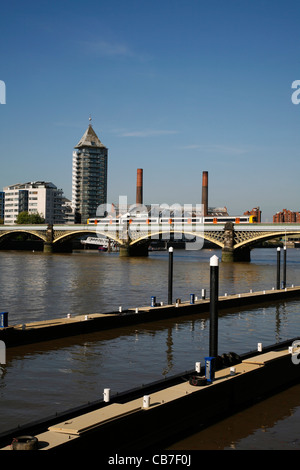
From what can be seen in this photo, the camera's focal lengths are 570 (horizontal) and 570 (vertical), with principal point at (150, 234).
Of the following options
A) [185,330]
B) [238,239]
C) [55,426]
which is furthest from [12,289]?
[238,239]

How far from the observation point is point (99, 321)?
3098 cm

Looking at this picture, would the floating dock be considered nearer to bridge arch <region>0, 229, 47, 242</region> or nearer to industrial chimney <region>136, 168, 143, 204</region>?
bridge arch <region>0, 229, 47, 242</region>

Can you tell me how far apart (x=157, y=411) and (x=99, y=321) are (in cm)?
1622

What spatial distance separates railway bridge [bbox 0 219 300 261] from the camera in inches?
4117

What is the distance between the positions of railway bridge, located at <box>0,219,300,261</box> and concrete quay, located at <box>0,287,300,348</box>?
183ft

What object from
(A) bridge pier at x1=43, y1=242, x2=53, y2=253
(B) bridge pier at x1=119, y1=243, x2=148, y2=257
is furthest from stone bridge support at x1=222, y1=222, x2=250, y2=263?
(A) bridge pier at x1=43, y1=242, x2=53, y2=253

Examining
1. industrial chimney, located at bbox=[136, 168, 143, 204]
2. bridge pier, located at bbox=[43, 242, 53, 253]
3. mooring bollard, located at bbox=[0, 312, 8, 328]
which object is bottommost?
bridge pier, located at bbox=[43, 242, 53, 253]

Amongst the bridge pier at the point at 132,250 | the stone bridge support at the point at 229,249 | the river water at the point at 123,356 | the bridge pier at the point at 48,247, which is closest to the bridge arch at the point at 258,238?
the stone bridge support at the point at 229,249

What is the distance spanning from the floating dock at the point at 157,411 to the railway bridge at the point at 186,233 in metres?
A: 76.5

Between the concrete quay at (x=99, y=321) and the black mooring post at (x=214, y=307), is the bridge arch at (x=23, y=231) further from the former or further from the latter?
the black mooring post at (x=214, y=307)

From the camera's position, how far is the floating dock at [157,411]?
1316 cm
